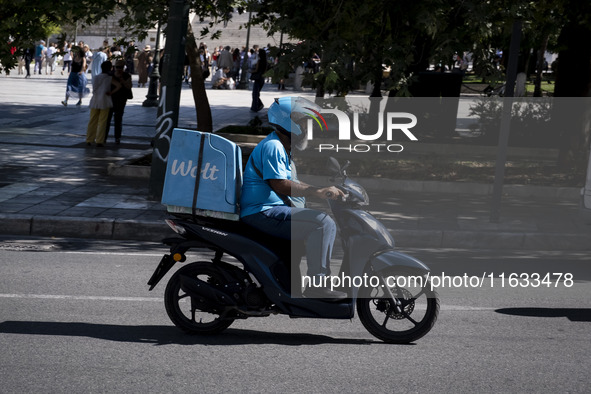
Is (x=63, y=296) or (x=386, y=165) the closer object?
(x=63, y=296)

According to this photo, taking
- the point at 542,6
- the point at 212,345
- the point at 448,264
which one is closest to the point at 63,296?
the point at 212,345

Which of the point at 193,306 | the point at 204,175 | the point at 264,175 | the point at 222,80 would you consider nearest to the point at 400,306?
the point at 264,175

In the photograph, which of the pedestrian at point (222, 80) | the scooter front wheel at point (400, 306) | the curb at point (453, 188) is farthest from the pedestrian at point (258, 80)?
the scooter front wheel at point (400, 306)

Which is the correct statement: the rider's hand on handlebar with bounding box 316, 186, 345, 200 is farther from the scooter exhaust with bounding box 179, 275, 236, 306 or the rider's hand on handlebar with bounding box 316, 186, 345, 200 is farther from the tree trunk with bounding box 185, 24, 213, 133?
the tree trunk with bounding box 185, 24, 213, 133

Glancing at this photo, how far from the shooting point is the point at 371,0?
40.4 feet

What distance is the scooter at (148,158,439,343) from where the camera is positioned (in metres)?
5.85

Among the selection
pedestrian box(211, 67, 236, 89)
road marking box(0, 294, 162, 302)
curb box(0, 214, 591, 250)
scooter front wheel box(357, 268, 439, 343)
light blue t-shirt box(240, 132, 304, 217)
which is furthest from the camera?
pedestrian box(211, 67, 236, 89)

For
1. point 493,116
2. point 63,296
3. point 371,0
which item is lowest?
point 63,296

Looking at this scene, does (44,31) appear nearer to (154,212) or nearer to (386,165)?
(154,212)

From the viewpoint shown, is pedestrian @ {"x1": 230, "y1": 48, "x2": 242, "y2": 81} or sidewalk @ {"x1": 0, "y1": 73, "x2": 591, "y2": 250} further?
pedestrian @ {"x1": 230, "y1": 48, "x2": 242, "y2": 81}

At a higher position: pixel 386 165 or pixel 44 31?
pixel 44 31

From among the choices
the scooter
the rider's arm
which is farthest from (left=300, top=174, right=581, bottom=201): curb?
the rider's arm

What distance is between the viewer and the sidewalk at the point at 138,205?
33.2 feet

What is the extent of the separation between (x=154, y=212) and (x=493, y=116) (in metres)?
9.86
